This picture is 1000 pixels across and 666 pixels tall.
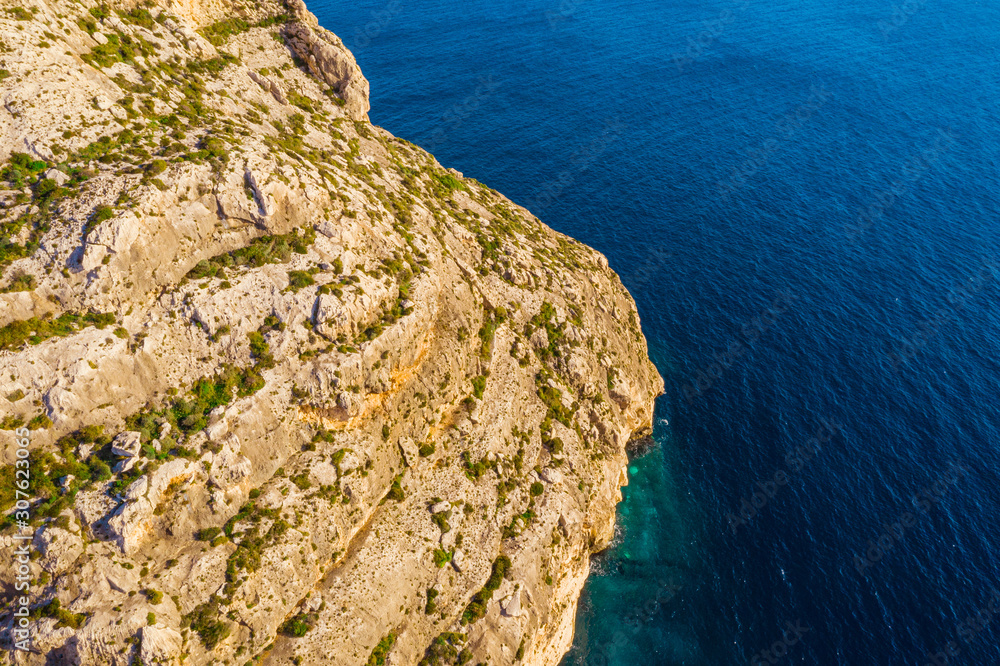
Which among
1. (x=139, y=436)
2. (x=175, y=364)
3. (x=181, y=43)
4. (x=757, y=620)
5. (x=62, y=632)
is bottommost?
(x=757, y=620)

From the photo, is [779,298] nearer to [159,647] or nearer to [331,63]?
[331,63]

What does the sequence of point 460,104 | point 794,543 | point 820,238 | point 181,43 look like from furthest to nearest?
point 460,104 → point 820,238 → point 794,543 → point 181,43

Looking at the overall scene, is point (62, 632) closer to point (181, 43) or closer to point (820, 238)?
point (181, 43)

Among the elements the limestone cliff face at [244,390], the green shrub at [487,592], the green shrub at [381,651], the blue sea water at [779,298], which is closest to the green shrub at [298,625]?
the limestone cliff face at [244,390]

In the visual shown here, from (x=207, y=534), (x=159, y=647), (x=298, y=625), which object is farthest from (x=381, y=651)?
(x=207, y=534)

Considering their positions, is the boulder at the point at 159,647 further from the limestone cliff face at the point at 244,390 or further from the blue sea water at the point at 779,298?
the blue sea water at the point at 779,298

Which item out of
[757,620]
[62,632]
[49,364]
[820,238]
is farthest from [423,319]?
[820,238]
